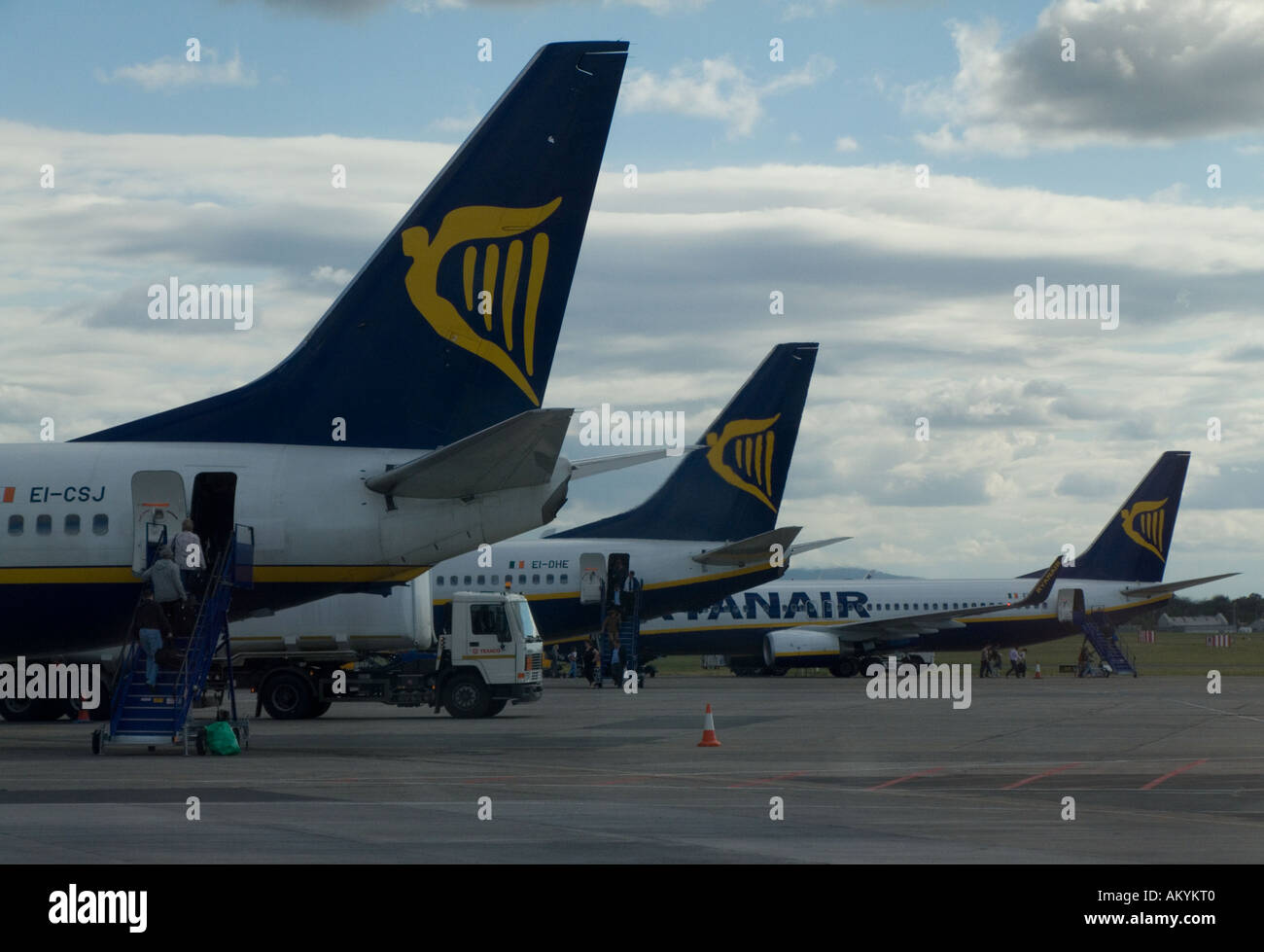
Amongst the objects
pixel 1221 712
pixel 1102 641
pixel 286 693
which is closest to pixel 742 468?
pixel 1221 712

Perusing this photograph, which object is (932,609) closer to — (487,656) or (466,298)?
(487,656)

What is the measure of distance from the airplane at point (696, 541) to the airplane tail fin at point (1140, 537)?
91.4 feet

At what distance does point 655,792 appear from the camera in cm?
1742

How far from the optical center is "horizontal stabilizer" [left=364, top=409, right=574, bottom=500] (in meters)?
21.2

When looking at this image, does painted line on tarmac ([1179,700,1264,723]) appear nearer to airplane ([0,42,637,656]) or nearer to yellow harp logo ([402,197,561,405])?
airplane ([0,42,637,656])

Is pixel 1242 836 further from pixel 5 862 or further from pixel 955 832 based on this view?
pixel 5 862

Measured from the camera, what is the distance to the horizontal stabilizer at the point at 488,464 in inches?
834

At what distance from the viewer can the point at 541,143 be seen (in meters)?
23.6

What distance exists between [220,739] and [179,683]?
41.0 inches

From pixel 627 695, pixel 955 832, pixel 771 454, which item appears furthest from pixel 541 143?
pixel 771 454

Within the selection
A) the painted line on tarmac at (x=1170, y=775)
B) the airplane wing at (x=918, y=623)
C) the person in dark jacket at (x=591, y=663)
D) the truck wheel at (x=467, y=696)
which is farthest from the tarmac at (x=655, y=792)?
the airplane wing at (x=918, y=623)

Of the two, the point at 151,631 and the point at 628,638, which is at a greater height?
the point at 151,631

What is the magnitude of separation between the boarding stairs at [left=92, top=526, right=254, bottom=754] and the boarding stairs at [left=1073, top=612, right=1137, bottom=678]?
5404cm

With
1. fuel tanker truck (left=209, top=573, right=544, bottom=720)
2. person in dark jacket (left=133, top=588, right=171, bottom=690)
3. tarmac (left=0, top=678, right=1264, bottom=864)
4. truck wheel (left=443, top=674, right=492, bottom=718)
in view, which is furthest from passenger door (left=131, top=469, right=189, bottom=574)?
truck wheel (left=443, top=674, right=492, bottom=718)
